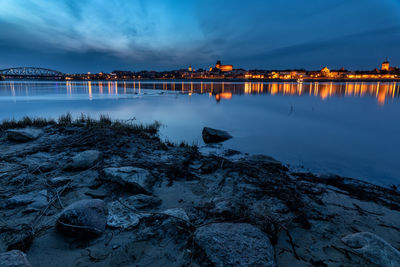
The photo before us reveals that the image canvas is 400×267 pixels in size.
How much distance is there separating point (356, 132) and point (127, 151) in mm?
14607

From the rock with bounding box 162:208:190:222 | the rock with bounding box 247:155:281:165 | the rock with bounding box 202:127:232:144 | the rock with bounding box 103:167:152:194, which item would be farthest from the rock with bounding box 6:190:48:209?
the rock with bounding box 202:127:232:144

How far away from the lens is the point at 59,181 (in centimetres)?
510

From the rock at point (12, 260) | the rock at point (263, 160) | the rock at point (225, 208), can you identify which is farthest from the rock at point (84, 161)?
the rock at point (263, 160)

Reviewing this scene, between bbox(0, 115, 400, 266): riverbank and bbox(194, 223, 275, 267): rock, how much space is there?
15 mm

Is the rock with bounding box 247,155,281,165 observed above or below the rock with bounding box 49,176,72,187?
below

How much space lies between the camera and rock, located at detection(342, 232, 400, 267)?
2.80m

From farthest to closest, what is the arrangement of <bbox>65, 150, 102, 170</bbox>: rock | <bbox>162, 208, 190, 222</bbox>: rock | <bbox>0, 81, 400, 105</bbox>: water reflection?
<bbox>0, 81, 400, 105</bbox>: water reflection → <bbox>65, 150, 102, 170</bbox>: rock → <bbox>162, 208, 190, 222</bbox>: rock

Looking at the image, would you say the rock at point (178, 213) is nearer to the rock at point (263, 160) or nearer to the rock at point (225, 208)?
the rock at point (225, 208)

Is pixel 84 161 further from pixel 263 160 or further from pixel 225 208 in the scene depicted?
pixel 263 160

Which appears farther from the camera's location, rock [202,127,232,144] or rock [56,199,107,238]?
rock [202,127,232,144]

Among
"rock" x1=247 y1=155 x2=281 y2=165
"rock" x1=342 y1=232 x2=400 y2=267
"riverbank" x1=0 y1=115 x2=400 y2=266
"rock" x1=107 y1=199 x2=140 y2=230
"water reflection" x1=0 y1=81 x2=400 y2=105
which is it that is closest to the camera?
"rock" x1=342 y1=232 x2=400 y2=267

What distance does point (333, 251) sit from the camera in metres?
3.25

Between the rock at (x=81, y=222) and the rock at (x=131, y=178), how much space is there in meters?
1.29

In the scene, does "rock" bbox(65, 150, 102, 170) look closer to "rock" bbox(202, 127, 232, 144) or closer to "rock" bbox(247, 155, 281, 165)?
"rock" bbox(247, 155, 281, 165)
